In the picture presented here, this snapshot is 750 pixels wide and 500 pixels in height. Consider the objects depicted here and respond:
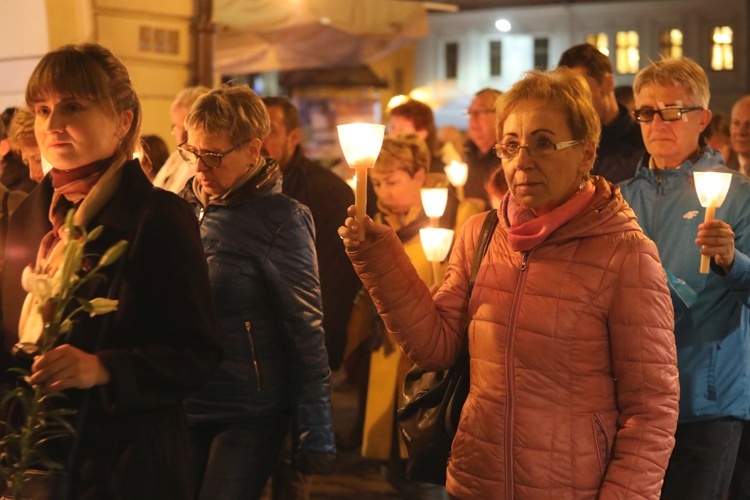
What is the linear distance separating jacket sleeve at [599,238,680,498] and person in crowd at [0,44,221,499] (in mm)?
1222

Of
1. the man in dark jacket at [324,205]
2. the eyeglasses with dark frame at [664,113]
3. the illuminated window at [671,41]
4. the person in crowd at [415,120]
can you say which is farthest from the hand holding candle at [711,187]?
the illuminated window at [671,41]

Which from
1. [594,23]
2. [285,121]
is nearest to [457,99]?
[594,23]

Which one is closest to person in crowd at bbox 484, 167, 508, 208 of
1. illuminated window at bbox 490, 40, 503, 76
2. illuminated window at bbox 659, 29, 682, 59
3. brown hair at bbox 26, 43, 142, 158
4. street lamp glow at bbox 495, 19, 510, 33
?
brown hair at bbox 26, 43, 142, 158

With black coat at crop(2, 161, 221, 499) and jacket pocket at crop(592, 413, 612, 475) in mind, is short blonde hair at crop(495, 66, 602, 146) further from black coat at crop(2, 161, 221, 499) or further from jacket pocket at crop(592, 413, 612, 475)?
black coat at crop(2, 161, 221, 499)

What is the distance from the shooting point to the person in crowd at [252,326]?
188 inches

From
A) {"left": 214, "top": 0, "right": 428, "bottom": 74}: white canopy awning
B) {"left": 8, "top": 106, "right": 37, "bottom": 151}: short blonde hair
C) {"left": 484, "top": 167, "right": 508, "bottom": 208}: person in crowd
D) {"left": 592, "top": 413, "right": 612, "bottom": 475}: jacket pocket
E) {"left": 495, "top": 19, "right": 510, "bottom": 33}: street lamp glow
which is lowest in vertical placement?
{"left": 592, "top": 413, "right": 612, "bottom": 475}: jacket pocket

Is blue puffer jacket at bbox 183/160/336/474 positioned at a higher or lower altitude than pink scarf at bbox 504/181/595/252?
lower

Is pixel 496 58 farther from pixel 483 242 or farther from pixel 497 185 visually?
pixel 483 242

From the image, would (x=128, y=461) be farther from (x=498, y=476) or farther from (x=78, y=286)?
(x=498, y=476)

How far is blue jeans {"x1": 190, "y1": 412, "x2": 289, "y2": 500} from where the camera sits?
4.74 metres

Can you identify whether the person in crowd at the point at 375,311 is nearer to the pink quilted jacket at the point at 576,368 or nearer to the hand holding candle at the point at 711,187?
the hand holding candle at the point at 711,187

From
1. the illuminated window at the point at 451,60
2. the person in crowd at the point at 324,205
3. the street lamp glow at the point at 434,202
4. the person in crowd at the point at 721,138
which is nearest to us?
the street lamp glow at the point at 434,202

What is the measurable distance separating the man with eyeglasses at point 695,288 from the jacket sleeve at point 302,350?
1.47 meters

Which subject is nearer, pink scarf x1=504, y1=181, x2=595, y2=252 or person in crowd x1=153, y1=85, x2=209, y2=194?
pink scarf x1=504, y1=181, x2=595, y2=252
